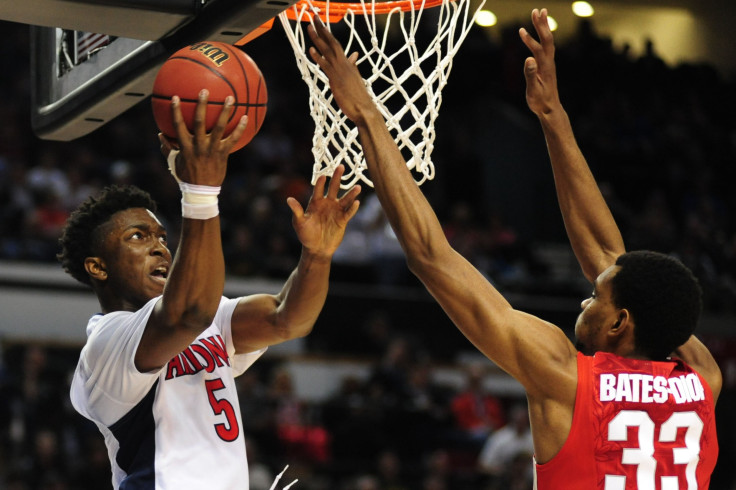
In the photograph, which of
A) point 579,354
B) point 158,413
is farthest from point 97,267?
point 579,354

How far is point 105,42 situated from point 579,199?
68.4 inches

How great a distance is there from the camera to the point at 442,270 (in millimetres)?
3012

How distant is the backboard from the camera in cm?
323

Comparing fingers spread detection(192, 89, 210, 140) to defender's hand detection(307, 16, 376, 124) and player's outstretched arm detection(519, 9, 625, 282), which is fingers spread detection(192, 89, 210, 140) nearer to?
defender's hand detection(307, 16, 376, 124)

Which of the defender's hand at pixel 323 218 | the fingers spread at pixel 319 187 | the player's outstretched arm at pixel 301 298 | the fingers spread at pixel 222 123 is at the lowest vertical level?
the player's outstretched arm at pixel 301 298

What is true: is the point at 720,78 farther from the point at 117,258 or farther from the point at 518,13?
the point at 117,258

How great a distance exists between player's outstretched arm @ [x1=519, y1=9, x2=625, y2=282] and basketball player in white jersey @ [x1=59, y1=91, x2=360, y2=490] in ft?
2.60

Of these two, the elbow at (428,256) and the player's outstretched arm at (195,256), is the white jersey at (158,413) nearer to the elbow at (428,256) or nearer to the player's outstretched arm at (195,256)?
the player's outstretched arm at (195,256)

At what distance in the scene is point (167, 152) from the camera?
10.2 ft

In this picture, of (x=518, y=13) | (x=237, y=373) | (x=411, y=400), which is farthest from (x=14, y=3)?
(x=518, y=13)

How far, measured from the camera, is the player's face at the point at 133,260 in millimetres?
3484

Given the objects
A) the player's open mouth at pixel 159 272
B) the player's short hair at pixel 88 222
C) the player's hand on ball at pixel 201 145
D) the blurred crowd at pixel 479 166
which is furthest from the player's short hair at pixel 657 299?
the blurred crowd at pixel 479 166

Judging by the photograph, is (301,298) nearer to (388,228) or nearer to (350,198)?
(350,198)

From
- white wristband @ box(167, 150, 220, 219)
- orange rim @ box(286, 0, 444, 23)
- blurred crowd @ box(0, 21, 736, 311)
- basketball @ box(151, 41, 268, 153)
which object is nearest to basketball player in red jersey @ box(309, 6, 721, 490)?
basketball @ box(151, 41, 268, 153)
